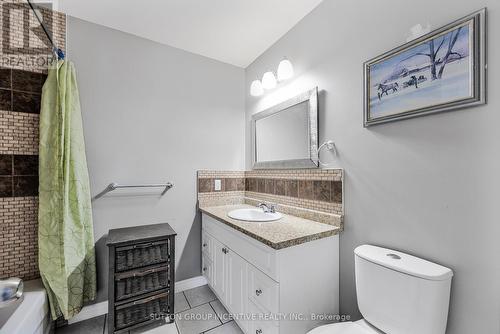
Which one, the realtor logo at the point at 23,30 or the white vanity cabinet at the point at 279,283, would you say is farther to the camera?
the realtor logo at the point at 23,30

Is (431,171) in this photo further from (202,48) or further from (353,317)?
(202,48)

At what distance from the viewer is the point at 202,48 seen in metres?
2.18

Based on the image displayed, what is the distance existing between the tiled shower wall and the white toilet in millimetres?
2010

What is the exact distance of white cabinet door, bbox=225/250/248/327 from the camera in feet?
4.92

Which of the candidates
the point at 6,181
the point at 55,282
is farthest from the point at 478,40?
the point at 6,181

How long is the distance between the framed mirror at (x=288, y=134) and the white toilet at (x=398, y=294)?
760mm

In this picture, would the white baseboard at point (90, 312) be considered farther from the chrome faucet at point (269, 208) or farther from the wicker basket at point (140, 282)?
the chrome faucet at point (269, 208)

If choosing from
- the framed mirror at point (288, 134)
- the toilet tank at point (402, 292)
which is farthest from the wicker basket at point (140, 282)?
the toilet tank at point (402, 292)

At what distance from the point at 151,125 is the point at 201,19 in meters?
1.01

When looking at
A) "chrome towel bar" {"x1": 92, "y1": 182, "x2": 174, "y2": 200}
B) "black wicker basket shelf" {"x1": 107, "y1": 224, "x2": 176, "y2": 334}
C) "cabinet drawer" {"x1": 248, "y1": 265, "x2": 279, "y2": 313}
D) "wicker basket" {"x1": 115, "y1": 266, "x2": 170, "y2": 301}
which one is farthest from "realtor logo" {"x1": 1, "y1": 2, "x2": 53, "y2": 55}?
"cabinet drawer" {"x1": 248, "y1": 265, "x2": 279, "y2": 313}

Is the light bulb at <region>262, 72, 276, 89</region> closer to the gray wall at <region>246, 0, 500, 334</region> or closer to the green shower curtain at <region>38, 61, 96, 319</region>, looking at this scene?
the gray wall at <region>246, 0, 500, 334</region>

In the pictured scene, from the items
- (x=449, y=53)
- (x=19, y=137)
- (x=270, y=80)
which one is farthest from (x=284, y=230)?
(x=19, y=137)

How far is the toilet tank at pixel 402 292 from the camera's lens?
94 centimetres

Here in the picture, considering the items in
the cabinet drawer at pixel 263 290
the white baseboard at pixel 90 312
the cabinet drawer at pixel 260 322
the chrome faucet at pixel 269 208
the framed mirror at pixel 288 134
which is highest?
the framed mirror at pixel 288 134
